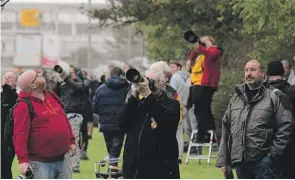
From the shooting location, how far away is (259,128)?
11.1m

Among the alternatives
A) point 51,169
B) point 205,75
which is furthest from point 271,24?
point 51,169

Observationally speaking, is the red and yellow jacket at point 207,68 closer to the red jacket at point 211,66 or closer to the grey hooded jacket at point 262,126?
the red jacket at point 211,66

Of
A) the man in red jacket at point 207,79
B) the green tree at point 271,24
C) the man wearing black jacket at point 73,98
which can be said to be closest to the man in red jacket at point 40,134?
the man in red jacket at point 207,79

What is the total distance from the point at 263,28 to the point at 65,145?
892 cm

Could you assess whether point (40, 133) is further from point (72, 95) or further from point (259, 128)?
point (72, 95)

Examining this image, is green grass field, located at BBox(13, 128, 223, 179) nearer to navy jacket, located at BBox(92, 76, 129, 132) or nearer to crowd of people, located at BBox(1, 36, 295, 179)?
navy jacket, located at BBox(92, 76, 129, 132)

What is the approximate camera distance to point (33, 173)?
38.6 ft

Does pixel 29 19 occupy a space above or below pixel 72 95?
above

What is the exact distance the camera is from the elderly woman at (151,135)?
10.4 metres

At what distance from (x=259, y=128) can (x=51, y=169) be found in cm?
250

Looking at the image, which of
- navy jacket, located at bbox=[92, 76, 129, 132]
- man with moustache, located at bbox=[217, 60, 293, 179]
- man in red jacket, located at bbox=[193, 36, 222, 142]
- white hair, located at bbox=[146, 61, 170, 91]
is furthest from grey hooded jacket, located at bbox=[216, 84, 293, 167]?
navy jacket, located at bbox=[92, 76, 129, 132]

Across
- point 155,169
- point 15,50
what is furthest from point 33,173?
point 15,50

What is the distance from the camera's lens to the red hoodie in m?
11.6

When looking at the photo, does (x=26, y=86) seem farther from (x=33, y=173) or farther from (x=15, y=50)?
(x=15, y=50)
